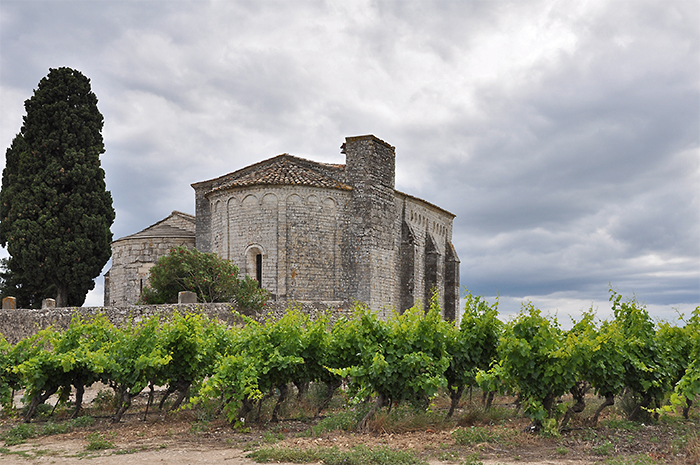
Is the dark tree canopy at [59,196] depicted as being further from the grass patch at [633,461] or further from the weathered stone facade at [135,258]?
the grass patch at [633,461]

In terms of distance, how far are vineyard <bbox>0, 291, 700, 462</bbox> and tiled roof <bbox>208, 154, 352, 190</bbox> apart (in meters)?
14.5

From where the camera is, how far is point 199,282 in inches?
858

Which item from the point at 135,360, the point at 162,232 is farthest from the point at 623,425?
the point at 162,232

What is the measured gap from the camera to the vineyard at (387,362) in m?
8.50

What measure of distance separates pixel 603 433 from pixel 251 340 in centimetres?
572

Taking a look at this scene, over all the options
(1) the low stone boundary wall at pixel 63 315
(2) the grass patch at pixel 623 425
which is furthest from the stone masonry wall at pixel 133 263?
(2) the grass patch at pixel 623 425

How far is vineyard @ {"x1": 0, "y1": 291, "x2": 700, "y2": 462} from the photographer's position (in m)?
8.50

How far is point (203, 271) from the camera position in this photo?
861 inches

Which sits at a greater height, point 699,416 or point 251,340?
point 251,340

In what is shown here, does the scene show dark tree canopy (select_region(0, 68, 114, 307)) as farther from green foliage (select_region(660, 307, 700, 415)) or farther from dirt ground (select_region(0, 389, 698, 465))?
green foliage (select_region(660, 307, 700, 415))

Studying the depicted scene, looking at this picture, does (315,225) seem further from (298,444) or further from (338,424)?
(298,444)

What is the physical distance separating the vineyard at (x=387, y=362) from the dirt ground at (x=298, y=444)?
38cm

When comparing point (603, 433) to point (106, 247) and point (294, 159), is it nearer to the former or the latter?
point (294, 159)

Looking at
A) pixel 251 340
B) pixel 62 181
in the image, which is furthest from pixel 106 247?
pixel 251 340
